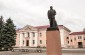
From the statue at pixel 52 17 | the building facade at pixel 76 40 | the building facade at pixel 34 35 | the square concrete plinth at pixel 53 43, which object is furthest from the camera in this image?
the building facade at pixel 34 35

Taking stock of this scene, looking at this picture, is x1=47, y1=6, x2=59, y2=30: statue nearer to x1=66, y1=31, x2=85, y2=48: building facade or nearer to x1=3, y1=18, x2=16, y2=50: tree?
x1=3, y1=18, x2=16, y2=50: tree

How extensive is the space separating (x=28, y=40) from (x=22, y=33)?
12.0 feet

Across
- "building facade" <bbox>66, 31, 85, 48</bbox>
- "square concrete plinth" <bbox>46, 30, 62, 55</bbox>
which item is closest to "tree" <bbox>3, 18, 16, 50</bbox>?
"square concrete plinth" <bbox>46, 30, 62, 55</bbox>

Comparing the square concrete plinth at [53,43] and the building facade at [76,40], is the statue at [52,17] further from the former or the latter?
the building facade at [76,40]

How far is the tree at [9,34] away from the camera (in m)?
38.2

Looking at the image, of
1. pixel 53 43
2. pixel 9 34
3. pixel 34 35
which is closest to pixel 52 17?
pixel 53 43

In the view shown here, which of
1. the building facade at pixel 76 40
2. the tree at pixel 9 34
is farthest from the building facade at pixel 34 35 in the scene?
the tree at pixel 9 34

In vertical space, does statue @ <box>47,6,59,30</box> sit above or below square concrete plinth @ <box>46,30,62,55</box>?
above

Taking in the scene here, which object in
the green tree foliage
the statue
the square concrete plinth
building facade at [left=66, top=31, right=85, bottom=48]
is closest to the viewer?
the square concrete plinth

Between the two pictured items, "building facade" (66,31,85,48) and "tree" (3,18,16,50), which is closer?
"tree" (3,18,16,50)

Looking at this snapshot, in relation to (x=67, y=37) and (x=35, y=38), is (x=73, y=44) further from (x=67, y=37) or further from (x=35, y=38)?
(x=35, y=38)

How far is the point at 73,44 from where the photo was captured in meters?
61.8

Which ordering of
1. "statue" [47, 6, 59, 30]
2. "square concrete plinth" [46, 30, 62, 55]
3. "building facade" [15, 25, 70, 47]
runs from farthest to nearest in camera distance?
"building facade" [15, 25, 70, 47] → "statue" [47, 6, 59, 30] → "square concrete plinth" [46, 30, 62, 55]

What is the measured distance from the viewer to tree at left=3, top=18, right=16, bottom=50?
38.2m
